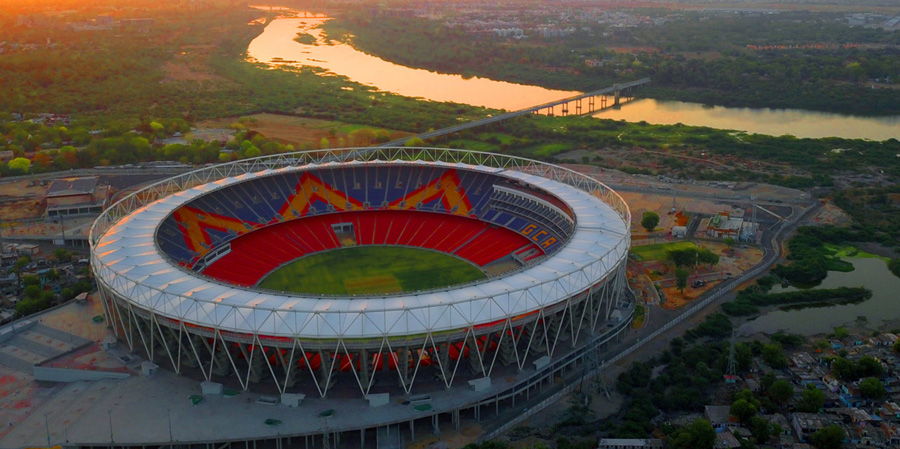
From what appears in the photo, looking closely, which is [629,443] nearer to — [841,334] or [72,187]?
[841,334]

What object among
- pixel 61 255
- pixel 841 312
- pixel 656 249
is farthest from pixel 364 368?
pixel 841 312

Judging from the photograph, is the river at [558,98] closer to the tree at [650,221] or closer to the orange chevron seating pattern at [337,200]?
the tree at [650,221]

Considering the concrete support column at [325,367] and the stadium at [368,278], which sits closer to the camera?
the concrete support column at [325,367]

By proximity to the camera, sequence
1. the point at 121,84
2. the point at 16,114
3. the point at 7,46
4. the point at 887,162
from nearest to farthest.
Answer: the point at 887,162, the point at 16,114, the point at 121,84, the point at 7,46

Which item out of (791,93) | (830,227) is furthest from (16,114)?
(791,93)

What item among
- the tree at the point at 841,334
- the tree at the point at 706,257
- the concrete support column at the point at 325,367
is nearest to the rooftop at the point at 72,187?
the concrete support column at the point at 325,367

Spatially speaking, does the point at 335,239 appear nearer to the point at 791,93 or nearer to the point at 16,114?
the point at 16,114
